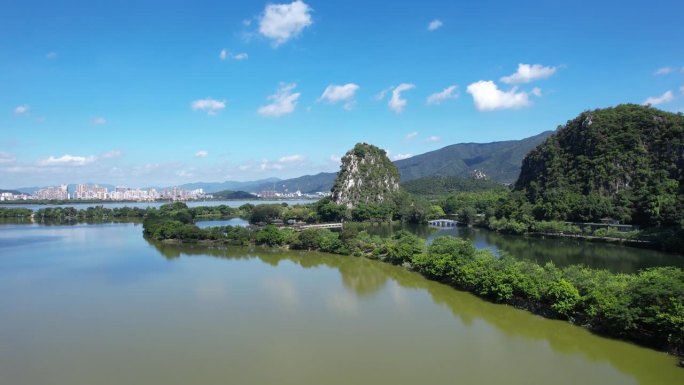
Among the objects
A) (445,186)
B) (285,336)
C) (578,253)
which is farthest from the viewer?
(445,186)

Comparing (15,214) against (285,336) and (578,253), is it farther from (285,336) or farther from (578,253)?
(578,253)

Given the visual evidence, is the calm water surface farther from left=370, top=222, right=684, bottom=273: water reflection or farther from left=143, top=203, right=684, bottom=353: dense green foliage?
left=370, top=222, right=684, bottom=273: water reflection

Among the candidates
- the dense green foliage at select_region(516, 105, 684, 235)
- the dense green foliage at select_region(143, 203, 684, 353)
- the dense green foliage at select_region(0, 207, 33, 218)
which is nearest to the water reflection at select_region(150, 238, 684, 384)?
the dense green foliage at select_region(143, 203, 684, 353)

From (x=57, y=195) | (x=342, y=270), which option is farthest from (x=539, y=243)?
(x=57, y=195)

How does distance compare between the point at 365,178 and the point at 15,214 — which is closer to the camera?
the point at 365,178

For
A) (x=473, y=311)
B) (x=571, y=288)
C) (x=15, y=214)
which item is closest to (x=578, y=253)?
(x=571, y=288)

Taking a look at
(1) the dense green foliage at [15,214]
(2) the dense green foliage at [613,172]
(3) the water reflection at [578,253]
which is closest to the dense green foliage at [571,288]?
(3) the water reflection at [578,253]
